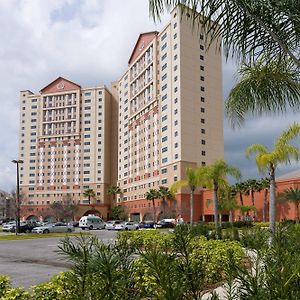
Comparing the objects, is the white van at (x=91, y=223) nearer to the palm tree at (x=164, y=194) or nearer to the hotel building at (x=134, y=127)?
the hotel building at (x=134, y=127)

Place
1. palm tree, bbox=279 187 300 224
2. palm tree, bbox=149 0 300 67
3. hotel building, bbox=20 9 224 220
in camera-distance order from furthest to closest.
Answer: hotel building, bbox=20 9 224 220, palm tree, bbox=279 187 300 224, palm tree, bbox=149 0 300 67

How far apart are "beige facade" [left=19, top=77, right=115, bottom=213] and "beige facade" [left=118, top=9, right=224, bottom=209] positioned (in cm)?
2440

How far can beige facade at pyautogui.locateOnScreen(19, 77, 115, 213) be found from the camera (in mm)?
124438

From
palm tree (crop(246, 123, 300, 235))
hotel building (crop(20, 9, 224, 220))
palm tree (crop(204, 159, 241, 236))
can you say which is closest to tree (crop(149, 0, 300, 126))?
A: palm tree (crop(246, 123, 300, 235))

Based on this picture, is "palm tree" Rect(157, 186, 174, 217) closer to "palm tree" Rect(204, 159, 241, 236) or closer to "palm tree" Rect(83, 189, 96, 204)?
"palm tree" Rect(83, 189, 96, 204)

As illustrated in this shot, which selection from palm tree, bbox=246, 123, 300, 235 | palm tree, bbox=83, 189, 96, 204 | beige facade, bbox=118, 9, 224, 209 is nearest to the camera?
palm tree, bbox=246, 123, 300, 235

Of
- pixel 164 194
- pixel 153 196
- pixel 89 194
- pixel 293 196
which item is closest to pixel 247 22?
pixel 293 196

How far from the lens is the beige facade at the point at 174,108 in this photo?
270 ft

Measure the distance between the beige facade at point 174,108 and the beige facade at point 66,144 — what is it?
2440 centimetres

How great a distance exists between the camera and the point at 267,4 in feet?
24.5

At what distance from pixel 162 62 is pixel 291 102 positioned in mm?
82965

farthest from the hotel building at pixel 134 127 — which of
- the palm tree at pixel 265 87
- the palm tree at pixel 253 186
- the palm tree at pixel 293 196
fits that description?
the palm tree at pixel 265 87

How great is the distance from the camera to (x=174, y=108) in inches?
3292

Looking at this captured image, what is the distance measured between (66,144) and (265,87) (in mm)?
120898
